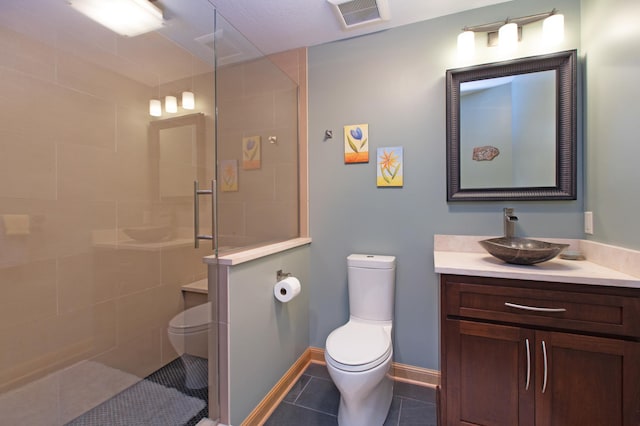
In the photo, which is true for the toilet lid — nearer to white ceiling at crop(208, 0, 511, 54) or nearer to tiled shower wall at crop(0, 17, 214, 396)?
tiled shower wall at crop(0, 17, 214, 396)

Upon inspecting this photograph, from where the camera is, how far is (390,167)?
189 cm

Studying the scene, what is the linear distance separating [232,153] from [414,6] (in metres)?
1.48

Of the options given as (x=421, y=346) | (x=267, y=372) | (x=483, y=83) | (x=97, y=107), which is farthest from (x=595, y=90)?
(x=97, y=107)

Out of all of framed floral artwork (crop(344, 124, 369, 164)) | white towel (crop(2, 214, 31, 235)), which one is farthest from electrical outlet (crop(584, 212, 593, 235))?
white towel (crop(2, 214, 31, 235))

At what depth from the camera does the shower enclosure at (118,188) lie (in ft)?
4.25

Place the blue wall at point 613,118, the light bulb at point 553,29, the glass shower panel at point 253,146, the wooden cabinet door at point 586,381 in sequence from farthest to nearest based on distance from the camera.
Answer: the glass shower panel at point 253,146, the light bulb at point 553,29, the blue wall at point 613,118, the wooden cabinet door at point 586,381

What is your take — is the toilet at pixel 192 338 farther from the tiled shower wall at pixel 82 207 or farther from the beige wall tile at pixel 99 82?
the beige wall tile at pixel 99 82

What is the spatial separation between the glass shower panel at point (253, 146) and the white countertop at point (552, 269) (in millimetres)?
1111

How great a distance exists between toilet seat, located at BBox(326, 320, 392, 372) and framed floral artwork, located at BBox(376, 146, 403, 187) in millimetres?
984

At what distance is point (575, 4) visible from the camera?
5.06 feet

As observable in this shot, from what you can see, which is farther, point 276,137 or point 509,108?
point 276,137

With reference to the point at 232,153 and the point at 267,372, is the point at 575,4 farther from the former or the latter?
the point at 267,372

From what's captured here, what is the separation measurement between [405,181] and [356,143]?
1.49ft

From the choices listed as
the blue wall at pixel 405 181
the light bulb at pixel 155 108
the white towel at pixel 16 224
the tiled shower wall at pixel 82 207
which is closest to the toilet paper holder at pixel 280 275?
the blue wall at pixel 405 181
